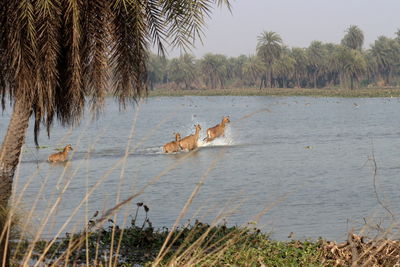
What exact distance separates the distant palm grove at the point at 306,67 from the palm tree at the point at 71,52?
119236 mm

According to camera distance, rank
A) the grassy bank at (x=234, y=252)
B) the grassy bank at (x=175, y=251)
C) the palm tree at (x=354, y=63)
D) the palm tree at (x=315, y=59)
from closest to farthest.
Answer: the grassy bank at (x=234, y=252) → the grassy bank at (x=175, y=251) → the palm tree at (x=354, y=63) → the palm tree at (x=315, y=59)

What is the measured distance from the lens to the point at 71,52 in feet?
28.2

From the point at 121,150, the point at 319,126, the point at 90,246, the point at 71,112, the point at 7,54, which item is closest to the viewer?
the point at 7,54

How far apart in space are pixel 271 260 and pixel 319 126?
36.9 metres

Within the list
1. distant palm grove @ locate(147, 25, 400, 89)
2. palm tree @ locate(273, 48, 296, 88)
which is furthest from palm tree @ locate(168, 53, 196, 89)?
palm tree @ locate(273, 48, 296, 88)

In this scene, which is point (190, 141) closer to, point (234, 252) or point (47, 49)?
point (234, 252)

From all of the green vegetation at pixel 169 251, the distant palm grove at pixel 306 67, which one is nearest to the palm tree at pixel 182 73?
the distant palm grove at pixel 306 67

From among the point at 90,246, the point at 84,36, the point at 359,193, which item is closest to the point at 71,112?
the point at 84,36

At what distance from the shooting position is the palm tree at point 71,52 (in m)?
8.18

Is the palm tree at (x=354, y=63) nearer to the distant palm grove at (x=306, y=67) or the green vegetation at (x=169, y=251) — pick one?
the distant palm grove at (x=306, y=67)

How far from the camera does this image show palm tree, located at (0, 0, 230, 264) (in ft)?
26.8

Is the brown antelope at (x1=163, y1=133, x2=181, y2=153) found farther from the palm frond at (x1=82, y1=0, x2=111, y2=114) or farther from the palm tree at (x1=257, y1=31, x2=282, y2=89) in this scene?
the palm tree at (x1=257, y1=31, x2=282, y2=89)

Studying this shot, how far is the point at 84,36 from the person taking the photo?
28.6ft

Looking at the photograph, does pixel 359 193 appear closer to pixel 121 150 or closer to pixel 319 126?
pixel 121 150
